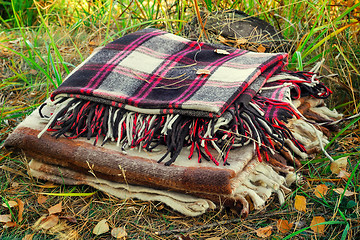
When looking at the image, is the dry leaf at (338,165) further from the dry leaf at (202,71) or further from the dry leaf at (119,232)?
the dry leaf at (119,232)

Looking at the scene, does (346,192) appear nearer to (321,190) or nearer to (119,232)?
(321,190)

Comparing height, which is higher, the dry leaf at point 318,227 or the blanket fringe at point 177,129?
the blanket fringe at point 177,129

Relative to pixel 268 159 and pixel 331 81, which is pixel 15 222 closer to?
pixel 268 159

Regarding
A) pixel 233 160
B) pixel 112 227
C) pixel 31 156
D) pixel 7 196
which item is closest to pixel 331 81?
pixel 233 160

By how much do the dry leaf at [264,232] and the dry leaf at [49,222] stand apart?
738mm

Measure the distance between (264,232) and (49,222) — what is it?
2.56 feet

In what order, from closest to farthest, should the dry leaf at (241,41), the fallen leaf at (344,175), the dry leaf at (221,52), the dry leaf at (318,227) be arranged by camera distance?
the dry leaf at (318,227) < the fallen leaf at (344,175) < the dry leaf at (221,52) < the dry leaf at (241,41)

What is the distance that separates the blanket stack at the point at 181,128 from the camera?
1.38 metres

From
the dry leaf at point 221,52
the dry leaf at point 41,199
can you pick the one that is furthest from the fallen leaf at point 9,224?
the dry leaf at point 221,52

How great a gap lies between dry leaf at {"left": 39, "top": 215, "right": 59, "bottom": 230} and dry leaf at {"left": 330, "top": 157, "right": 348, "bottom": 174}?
3.67 feet

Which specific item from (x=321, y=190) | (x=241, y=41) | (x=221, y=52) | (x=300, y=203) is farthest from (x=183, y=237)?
(x=241, y=41)

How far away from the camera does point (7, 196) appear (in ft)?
5.11

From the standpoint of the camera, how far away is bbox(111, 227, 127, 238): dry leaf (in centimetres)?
132

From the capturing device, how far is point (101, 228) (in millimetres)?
1356
